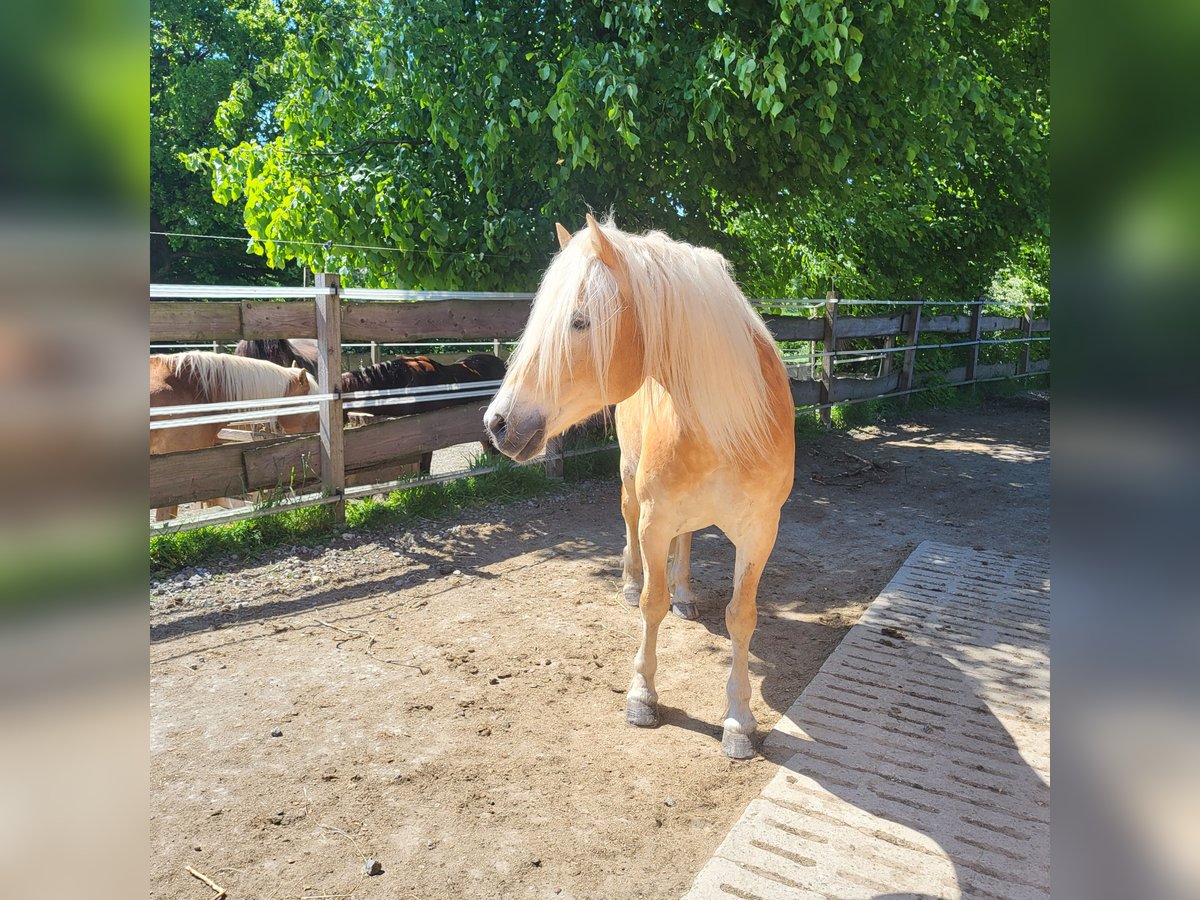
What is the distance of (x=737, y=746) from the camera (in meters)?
2.76


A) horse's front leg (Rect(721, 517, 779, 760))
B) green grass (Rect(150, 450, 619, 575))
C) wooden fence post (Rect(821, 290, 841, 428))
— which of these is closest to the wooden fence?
green grass (Rect(150, 450, 619, 575))

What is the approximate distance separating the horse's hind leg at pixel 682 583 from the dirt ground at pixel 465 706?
9cm

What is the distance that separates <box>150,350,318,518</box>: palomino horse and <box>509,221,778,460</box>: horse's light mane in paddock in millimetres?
3273

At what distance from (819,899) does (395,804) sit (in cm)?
130

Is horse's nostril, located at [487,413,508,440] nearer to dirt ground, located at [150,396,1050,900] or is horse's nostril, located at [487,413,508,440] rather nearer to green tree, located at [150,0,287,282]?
dirt ground, located at [150,396,1050,900]

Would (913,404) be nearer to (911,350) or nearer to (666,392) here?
(911,350)

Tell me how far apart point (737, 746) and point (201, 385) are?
4.06 m

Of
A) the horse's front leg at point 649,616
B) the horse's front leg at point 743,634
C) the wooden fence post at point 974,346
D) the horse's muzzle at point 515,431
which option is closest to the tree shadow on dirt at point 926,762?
the horse's front leg at point 743,634

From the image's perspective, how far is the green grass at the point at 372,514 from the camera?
4.33 metres

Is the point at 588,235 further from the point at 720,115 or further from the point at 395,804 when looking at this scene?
the point at 720,115

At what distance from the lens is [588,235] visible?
2.47 metres

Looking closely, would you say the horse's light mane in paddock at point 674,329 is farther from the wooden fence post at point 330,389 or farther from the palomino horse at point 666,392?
the wooden fence post at point 330,389

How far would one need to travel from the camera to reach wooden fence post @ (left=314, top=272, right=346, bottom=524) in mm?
5000
